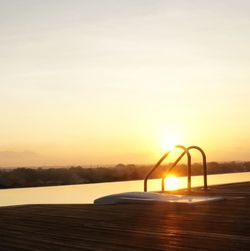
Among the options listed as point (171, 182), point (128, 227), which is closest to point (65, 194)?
point (171, 182)

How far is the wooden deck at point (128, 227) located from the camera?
403 cm

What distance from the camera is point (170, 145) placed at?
408 inches

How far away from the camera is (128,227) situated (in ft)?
16.6

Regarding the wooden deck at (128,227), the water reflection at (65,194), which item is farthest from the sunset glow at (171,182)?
the wooden deck at (128,227)

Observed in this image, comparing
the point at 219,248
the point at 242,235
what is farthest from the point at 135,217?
the point at 219,248

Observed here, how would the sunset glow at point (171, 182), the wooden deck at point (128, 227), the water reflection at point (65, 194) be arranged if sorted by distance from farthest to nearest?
the water reflection at point (65, 194) < the sunset glow at point (171, 182) < the wooden deck at point (128, 227)

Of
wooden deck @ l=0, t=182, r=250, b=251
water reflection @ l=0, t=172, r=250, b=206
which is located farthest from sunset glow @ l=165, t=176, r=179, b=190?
wooden deck @ l=0, t=182, r=250, b=251

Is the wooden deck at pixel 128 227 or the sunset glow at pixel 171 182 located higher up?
the sunset glow at pixel 171 182

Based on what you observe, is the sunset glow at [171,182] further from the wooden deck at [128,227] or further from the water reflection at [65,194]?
the wooden deck at [128,227]

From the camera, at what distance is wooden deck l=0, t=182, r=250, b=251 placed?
4.03 m

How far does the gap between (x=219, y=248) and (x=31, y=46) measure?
1565cm

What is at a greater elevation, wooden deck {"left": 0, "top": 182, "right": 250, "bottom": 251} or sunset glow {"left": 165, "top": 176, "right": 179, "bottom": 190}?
sunset glow {"left": 165, "top": 176, "right": 179, "bottom": 190}

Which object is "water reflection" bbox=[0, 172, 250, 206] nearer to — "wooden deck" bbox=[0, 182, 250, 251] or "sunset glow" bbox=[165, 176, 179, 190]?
"sunset glow" bbox=[165, 176, 179, 190]

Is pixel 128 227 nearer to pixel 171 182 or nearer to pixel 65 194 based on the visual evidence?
pixel 171 182
